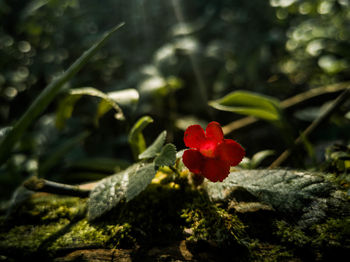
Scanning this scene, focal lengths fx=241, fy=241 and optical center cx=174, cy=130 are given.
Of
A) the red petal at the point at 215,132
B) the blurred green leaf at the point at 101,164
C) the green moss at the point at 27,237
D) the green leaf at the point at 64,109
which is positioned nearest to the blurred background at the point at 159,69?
the blurred green leaf at the point at 101,164

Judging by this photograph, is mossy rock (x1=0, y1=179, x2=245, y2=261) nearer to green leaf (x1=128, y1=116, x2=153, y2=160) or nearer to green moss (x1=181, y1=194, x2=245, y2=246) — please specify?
green moss (x1=181, y1=194, x2=245, y2=246)

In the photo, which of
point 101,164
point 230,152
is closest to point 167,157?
point 230,152

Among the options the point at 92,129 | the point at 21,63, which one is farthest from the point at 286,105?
the point at 21,63

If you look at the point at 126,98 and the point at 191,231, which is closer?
the point at 191,231

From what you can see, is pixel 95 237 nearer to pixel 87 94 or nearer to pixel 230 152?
pixel 230 152

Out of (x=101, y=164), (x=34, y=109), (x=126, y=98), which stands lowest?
(x=101, y=164)

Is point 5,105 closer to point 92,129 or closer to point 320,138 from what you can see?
point 92,129
